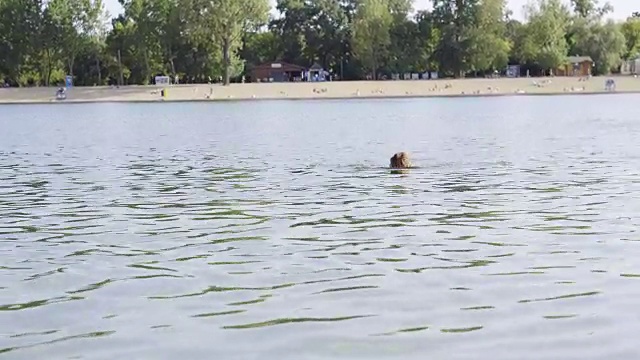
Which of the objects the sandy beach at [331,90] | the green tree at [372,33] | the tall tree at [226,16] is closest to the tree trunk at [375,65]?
the green tree at [372,33]

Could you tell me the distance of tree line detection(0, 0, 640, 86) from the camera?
308 ft

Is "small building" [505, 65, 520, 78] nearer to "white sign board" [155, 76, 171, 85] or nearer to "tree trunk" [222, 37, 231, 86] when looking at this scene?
"tree trunk" [222, 37, 231, 86]

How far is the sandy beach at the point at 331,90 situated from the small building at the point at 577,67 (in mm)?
10722

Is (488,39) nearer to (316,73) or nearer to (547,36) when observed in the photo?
(547,36)

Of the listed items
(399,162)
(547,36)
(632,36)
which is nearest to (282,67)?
(547,36)

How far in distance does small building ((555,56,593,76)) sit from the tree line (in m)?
1.70

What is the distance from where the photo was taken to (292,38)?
358ft

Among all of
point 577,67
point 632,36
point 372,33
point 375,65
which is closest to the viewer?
point 372,33

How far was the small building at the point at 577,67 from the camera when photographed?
104125 millimetres

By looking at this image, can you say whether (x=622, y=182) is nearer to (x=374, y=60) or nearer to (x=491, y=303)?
(x=491, y=303)

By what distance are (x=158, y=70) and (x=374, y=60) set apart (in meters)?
21.9

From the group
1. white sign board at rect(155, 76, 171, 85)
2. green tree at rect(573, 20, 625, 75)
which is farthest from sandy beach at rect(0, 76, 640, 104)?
green tree at rect(573, 20, 625, 75)

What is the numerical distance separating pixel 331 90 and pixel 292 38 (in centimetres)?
2091

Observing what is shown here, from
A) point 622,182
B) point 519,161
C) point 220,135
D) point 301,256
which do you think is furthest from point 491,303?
point 220,135
